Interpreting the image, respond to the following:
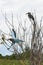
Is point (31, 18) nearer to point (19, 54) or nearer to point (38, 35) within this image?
point (38, 35)

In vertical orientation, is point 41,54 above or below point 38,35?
below

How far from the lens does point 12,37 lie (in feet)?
10.6

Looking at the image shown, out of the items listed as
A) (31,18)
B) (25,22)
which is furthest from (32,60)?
(25,22)

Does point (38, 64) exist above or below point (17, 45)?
below

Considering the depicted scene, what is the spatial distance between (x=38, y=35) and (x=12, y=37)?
0.38 metres

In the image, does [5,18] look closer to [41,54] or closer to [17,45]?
[17,45]

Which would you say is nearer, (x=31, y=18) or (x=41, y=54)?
(x=31, y=18)

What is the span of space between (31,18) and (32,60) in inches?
22.8

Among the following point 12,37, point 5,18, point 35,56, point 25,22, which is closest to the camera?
point 12,37

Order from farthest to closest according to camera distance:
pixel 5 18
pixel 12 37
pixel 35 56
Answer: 1. pixel 5 18
2. pixel 35 56
3. pixel 12 37

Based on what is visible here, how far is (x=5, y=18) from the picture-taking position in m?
3.85

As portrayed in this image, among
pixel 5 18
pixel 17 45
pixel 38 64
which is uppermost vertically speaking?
pixel 5 18

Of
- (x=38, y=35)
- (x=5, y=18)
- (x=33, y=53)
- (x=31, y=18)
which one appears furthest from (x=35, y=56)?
(x=5, y=18)

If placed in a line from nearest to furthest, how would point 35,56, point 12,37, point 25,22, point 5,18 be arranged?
point 12,37 → point 35,56 → point 5,18 → point 25,22
